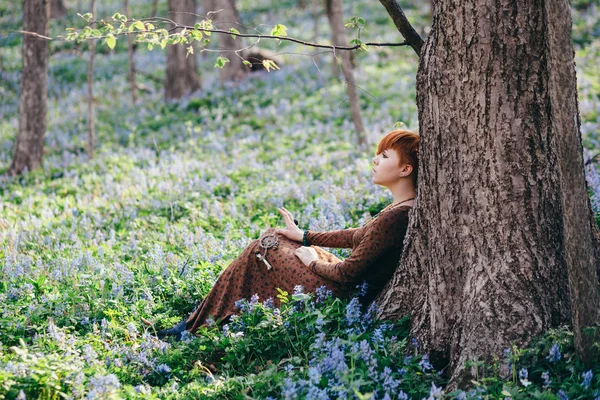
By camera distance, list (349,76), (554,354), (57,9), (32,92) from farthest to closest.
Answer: (57,9)
(32,92)
(349,76)
(554,354)

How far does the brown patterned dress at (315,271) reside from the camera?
4.78 metres

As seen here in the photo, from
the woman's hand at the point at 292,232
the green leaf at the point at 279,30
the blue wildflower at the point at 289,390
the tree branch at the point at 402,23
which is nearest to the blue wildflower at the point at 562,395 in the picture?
the blue wildflower at the point at 289,390

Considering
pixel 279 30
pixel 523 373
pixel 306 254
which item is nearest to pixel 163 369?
pixel 306 254

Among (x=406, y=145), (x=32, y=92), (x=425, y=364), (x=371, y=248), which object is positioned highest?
(x=32, y=92)

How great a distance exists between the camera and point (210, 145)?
41.4 ft

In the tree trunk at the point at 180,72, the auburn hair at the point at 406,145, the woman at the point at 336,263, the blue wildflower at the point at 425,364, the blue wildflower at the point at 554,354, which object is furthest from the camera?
the tree trunk at the point at 180,72

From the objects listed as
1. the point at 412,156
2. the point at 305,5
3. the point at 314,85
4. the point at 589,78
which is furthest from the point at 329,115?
the point at 305,5

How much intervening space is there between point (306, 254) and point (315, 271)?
7.1 inches

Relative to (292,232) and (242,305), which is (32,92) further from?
(242,305)

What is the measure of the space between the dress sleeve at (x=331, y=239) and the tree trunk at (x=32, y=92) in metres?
8.48

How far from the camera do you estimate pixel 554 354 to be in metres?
3.73

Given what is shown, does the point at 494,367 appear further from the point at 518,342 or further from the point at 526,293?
the point at 526,293

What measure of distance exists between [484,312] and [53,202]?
743 centimetres

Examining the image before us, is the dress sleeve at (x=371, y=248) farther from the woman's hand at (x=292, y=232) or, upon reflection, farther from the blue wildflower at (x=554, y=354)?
the blue wildflower at (x=554, y=354)
